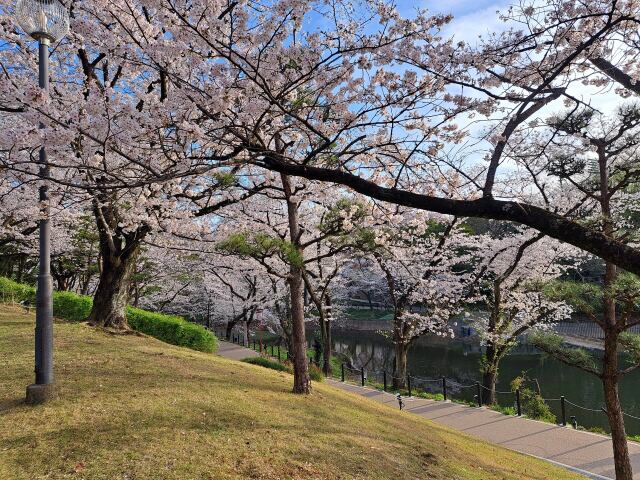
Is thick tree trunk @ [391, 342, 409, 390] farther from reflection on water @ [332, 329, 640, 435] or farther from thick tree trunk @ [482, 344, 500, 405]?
thick tree trunk @ [482, 344, 500, 405]

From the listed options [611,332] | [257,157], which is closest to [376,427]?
[611,332]

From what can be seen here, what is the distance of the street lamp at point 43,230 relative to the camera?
4.78 meters

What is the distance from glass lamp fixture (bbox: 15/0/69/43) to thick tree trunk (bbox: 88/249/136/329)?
591cm

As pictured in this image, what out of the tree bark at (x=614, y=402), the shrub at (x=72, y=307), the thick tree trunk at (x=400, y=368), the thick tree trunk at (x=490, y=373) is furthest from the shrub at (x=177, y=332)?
the tree bark at (x=614, y=402)

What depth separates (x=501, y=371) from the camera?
73.8ft

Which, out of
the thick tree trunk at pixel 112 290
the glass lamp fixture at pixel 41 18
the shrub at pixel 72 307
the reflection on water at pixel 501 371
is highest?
the glass lamp fixture at pixel 41 18

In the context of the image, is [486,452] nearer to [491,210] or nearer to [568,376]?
[491,210]

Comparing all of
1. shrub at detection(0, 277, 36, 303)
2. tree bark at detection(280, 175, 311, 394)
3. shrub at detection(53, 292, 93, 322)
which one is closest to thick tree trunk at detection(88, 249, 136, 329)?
shrub at detection(53, 292, 93, 322)

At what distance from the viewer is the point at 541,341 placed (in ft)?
25.8

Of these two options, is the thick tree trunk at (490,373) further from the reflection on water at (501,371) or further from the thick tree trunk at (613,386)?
the thick tree trunk at (613,386)

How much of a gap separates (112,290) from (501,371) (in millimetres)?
19487

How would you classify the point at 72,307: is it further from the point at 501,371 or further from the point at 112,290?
the point at 501,371

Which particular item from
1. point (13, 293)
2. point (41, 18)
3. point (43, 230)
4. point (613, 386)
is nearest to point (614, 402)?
point (613, 386)

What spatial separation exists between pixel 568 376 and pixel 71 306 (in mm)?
21234
